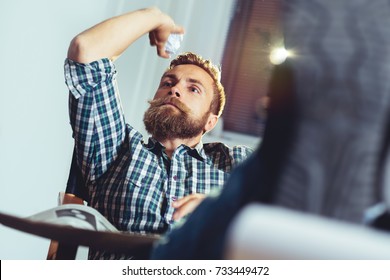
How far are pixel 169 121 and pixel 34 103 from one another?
0.50 meters

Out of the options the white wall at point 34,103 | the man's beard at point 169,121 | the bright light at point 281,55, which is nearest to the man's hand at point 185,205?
the bright light at point 281,55

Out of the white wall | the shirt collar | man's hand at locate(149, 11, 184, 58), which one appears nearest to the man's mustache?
the shirt collar

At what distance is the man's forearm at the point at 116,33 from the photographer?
963 mm

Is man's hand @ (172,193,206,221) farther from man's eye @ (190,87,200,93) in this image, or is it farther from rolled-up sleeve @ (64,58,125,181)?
man's eye @ (190,87,200,93)

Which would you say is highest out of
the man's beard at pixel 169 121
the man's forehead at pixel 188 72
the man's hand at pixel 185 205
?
the man's forehead at pixel 188 72

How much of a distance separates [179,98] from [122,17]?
32 cm

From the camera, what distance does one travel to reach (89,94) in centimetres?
104

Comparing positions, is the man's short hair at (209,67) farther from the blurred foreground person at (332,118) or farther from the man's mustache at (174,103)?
the blurred foreground person at (332,118)

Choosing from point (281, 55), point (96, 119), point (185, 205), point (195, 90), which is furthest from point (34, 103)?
point (281, 55)

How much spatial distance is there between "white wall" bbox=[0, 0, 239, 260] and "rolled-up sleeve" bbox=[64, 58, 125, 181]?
38 centimetres

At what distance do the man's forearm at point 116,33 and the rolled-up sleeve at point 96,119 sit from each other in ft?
0.14

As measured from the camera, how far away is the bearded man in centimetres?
97

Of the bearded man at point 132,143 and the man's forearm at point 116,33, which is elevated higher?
the man's forearm at point 116,33

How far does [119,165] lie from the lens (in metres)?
1.07
